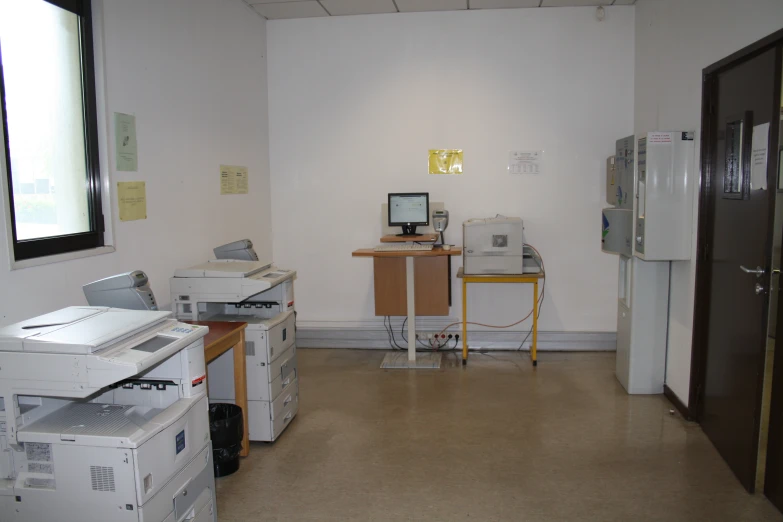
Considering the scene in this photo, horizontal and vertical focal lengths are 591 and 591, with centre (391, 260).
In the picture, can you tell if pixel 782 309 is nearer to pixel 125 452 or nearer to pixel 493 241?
pixel 493 241

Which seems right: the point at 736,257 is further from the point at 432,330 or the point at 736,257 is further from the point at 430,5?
the point at 430,5

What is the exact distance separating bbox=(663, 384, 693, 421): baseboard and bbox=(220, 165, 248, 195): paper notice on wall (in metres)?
3.38

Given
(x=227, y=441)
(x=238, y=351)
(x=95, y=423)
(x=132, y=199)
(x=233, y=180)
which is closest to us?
(x=95, y=423)

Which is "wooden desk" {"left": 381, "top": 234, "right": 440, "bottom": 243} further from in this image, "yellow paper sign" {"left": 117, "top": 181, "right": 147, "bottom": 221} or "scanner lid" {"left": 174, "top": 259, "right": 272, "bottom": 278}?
"yellow paper sign" {"left": 117, "top": 181, "right": 147, "bottom": 221}

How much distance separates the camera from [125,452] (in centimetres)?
188

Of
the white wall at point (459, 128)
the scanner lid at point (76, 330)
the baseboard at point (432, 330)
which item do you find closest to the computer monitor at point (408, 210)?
the white wall at point (459, 128)

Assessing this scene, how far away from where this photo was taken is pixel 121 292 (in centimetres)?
253

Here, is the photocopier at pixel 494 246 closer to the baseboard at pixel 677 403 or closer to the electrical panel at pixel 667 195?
the electrical panel at pixel 667 195

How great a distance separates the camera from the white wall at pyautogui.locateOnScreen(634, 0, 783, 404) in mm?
2910

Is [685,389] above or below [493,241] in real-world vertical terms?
below

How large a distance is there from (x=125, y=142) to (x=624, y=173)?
3.19m

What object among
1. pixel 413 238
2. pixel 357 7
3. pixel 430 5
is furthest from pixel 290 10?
pixel 413 238

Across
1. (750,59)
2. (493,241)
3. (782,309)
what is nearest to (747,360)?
(782,309)

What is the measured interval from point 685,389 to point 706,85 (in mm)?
1814
